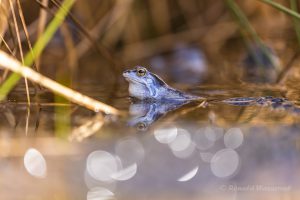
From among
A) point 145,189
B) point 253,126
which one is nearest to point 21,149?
point 145,189

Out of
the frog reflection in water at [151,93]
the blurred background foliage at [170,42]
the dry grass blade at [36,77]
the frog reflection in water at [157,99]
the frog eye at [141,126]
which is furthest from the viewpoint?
the blurred background foliage at [170,42]

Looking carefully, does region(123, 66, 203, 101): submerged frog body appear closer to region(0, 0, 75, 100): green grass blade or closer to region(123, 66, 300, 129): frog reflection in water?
region(123, 66, 300, 129): frog reflection in water

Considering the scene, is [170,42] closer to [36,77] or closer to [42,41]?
[42,41]

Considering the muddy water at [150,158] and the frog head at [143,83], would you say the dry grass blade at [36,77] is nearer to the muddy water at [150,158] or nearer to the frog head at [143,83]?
the muddy water at [150,158]

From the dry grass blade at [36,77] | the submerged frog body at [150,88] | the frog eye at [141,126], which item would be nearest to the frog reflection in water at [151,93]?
the submerged frog body at [150,88]

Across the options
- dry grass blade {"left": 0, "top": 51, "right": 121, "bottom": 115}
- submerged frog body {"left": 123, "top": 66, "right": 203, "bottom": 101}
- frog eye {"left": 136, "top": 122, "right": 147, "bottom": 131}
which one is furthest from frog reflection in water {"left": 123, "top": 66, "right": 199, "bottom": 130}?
dry grass blade {"left": 0, "top": 51, "right": 121, "bottom": 115}
